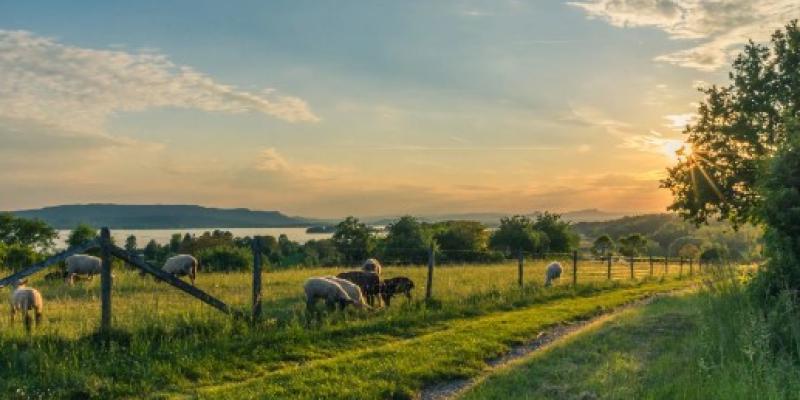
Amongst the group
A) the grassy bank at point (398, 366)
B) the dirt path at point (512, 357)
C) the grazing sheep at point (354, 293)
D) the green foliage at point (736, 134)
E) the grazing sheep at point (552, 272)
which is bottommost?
the dirt path at point (512, 357)

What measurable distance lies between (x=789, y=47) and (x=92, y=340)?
30286 millimetres

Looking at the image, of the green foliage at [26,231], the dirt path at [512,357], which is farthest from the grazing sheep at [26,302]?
the green foliage at [26,231]

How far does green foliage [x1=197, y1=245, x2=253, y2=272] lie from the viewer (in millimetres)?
44312

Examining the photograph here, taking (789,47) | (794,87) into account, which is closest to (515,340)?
(794,87)

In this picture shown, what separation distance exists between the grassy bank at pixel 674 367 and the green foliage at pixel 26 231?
66.5 m

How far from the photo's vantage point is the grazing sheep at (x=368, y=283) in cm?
2150

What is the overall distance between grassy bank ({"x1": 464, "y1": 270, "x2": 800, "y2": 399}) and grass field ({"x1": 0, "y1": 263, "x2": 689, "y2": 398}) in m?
1.64

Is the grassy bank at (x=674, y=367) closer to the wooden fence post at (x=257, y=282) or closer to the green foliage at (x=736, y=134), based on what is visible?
the wooden fence post at (x=257, y=282)

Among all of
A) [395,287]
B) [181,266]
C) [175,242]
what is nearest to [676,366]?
[395,287]

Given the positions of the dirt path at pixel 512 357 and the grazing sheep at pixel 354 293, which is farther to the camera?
the grazing sheep at pixel 354 293

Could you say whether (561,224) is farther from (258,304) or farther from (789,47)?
(258,304)

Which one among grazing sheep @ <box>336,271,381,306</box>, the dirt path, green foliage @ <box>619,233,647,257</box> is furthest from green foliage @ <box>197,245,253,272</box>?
green foliage @ <box>619,233,647,257</box>

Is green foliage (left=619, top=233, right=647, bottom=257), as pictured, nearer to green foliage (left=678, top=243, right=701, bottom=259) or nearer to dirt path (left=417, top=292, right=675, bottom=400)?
green foliage (left=678, top=243, right=701, bottom=259)

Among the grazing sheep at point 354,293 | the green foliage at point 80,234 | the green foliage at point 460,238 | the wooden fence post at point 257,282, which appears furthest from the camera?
the green foliage at point 460,238
